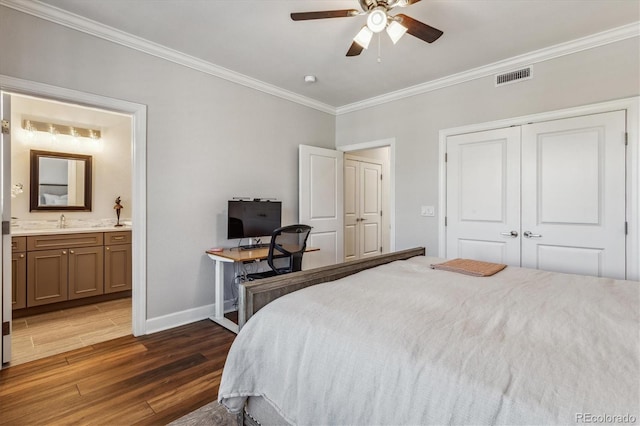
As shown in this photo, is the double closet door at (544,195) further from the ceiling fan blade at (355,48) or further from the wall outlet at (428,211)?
the ceiling fan blade at (355,48)

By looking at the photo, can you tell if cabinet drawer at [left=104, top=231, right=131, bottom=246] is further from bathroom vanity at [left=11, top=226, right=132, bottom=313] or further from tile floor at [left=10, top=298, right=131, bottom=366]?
tile floor at [left=10, top=298, right=131, bottom=366]

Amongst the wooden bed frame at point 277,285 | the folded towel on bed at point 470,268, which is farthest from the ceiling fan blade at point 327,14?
the folded towel on bed at point 470,268

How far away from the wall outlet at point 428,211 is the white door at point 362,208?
1.73 metres

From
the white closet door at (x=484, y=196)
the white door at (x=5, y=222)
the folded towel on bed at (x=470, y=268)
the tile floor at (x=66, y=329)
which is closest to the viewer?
the folded towel on bed at (x=470, y=268)

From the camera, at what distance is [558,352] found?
38.0 inches

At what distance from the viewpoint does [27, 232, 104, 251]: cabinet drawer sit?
334 cm

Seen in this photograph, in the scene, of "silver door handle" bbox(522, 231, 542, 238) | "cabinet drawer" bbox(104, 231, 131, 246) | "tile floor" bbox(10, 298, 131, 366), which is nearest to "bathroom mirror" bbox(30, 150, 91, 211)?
"cabinet drawer" bbox(104, 231, 131, 246)

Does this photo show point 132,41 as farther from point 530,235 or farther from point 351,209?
point 530,235

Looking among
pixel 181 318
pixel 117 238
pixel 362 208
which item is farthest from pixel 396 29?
pixel 117 238

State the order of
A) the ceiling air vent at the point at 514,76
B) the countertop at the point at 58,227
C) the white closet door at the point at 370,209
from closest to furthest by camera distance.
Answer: the ceiling air vent at the point at 514,76 → the countertop at the point at 58,227 → the white closet door at the point at 370,209

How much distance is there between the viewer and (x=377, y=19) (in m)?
1.95

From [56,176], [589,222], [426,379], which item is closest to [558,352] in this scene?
[426,379]

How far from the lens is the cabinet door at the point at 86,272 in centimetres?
360

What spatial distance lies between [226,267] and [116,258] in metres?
1.57
